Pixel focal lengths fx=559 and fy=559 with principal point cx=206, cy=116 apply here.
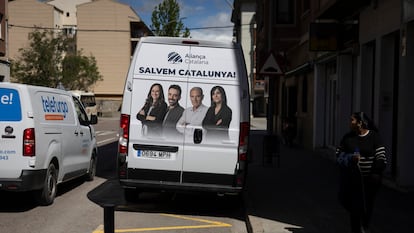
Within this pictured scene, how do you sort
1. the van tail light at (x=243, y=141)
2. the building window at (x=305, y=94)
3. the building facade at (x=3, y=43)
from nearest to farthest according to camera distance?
the van tail light at (x=243, y=141), the building window at (x=305, y=94), the building facade at (x=3, y=43)

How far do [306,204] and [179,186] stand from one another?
7.21ft

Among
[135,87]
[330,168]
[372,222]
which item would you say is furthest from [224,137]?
[330,168]

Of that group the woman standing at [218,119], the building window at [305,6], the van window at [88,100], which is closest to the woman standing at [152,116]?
the woman standing at [218,119]

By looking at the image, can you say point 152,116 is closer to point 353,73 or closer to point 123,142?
Answer: point 123,142

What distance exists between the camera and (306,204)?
30.0ft

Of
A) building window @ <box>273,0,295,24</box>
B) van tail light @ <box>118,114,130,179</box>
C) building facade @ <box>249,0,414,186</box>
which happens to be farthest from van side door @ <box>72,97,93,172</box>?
building window @ <box>273,0,295,24</box>

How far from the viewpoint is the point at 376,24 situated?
461 inches

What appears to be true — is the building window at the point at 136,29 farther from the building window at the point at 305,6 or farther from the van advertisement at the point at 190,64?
the van advertisement at the point at 190,64

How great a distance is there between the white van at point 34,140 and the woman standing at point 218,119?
8.39ft

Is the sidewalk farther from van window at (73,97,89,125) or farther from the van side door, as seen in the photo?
van window at (73,97,89,125)

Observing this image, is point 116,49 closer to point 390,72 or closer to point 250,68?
point 250,68

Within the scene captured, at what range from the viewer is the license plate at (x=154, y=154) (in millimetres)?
8422

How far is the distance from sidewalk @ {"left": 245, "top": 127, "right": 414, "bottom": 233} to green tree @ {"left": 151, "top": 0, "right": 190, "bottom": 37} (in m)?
48.6

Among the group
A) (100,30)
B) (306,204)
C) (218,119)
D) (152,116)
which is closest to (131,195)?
(152,116)
